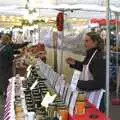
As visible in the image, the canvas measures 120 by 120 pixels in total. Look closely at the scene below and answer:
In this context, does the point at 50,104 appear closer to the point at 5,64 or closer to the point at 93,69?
the point at 93,69

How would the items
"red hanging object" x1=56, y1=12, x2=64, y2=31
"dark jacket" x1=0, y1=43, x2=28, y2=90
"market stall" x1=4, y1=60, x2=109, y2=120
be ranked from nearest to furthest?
"market stall" x1=4, y1=60, x2=109, y2=120 → "red hanging object" x1=56, y1=12, x2=64, y2=31 → "dark jacket" x1=0, y1=43, x2=28, y2=90

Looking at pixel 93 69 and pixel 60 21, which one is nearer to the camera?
pixel 93 69

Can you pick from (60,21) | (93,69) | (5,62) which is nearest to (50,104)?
(93,69)

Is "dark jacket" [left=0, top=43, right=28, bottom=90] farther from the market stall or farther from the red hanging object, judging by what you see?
the market stall

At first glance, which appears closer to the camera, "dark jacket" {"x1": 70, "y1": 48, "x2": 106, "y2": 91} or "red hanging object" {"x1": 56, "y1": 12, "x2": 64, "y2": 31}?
"dark jacket" {"x1": 70, "y1": 48, "x2": 106, "y2": 91}

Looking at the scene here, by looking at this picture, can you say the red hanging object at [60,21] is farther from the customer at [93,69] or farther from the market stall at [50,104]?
the customer at [93,69]

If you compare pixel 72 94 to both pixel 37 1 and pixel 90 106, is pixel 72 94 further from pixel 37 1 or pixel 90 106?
pixel 37 1

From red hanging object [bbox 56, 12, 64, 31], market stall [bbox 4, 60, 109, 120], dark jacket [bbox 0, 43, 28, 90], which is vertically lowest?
dark jacket [bbox 0, 43, 28, 90]

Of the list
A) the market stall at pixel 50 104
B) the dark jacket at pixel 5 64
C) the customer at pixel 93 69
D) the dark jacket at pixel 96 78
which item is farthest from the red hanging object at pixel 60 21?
the dark jacket at pixel 96 78

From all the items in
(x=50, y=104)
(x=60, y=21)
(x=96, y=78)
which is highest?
(x=60, y=21)

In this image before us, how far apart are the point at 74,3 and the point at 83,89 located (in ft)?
12.7

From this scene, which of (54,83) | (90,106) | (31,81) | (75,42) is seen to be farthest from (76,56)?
(90,106)

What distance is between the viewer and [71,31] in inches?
459

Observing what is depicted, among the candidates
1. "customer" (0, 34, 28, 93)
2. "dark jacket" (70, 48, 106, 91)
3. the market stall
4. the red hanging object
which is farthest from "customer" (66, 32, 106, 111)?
"customer" (0, 34, 28, 93)
